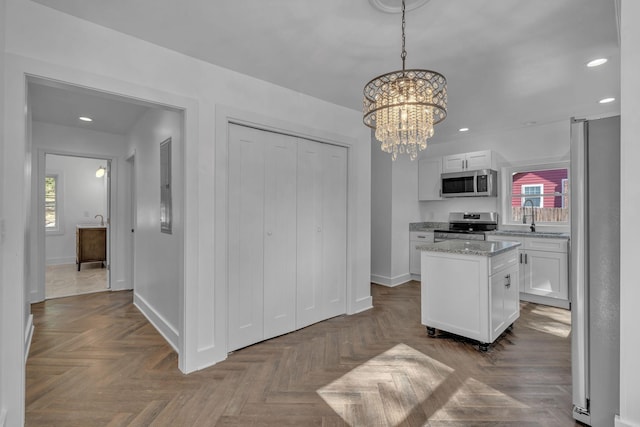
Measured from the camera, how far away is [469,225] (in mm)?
5113

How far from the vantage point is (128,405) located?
1963 millimetres

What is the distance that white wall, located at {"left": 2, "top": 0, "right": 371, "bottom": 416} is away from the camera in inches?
67.8

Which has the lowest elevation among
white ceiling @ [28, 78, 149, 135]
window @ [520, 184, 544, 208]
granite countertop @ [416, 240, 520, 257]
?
granite countertop @ [416, 240, 520, 257]

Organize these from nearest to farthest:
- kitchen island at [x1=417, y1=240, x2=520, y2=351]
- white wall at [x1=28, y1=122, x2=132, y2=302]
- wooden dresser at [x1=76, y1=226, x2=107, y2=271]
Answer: kitchen island at [x1=417, y1=240, x2=520, y2=351] < white wall at [x1=28, y1=122, x2=132, y2=302] < wooden dresser at [x1=76, y1=226, x2=107, y2=271]

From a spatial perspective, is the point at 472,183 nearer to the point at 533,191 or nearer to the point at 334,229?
the point at 533,191

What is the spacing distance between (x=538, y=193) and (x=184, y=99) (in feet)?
16.1

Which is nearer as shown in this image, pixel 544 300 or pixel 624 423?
pixel 624 423

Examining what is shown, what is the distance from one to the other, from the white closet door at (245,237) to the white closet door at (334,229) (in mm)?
829

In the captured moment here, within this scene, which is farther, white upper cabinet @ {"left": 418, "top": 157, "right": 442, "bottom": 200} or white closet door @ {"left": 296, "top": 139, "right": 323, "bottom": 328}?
white upper cabinet @ {"left": 418, "top": 157, "right": 442, "bottom": 200}

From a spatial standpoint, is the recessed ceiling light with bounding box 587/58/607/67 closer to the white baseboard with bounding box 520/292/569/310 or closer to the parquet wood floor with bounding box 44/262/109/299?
the white baseboard with bounding box 520/292/569/310

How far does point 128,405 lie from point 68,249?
6526 millimetres

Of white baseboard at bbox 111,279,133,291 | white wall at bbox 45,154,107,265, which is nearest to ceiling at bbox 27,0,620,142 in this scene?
white baseboard at bbox 111,279,133,291

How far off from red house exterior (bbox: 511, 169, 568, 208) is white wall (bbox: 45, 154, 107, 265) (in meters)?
Result: 8.55

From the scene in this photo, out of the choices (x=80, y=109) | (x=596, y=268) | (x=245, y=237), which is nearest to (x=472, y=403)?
(x=596, y=268)
